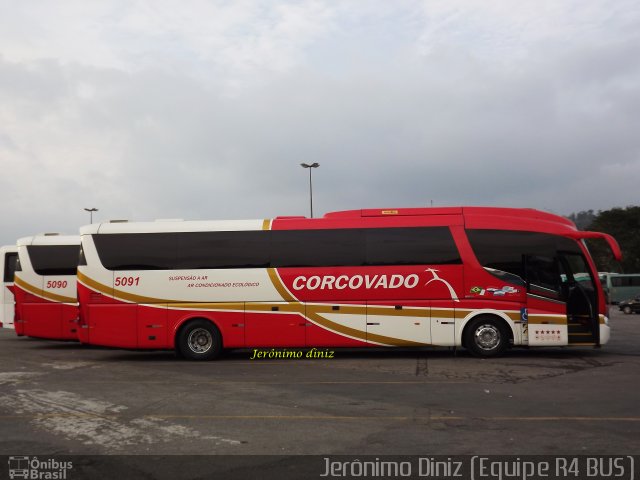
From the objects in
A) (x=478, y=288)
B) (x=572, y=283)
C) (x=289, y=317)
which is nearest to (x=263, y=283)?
(x=289, y=317)

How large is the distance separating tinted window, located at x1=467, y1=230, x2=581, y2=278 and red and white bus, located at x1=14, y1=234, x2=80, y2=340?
40.5 ft

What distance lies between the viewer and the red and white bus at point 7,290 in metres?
20.8

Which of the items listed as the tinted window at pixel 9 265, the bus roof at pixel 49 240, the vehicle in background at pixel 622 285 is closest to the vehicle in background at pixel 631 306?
the vehicle in background at pixel 622 285

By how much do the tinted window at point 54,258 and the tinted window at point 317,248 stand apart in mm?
8173

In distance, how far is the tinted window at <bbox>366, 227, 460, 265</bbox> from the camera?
14711mm

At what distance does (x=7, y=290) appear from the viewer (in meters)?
20.9

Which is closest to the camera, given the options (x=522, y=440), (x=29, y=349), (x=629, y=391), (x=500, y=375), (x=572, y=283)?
(x=522, y=440)

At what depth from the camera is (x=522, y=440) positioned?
6.74 meters

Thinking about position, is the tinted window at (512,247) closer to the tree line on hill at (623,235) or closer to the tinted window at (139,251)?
the tinted window at (139,251)

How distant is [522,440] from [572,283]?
8605mm

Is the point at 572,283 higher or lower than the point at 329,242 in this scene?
lower

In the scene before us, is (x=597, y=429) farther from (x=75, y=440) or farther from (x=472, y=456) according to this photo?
(x=75, y=440)

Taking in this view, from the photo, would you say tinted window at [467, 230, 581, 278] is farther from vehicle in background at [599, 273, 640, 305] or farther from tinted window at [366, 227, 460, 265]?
vehicle in background at [599, 273, 640, 305]

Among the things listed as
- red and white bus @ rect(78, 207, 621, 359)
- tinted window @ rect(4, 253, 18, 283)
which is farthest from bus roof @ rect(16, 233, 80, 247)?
red and white bus @ rect(78, 207, 621, 359)
